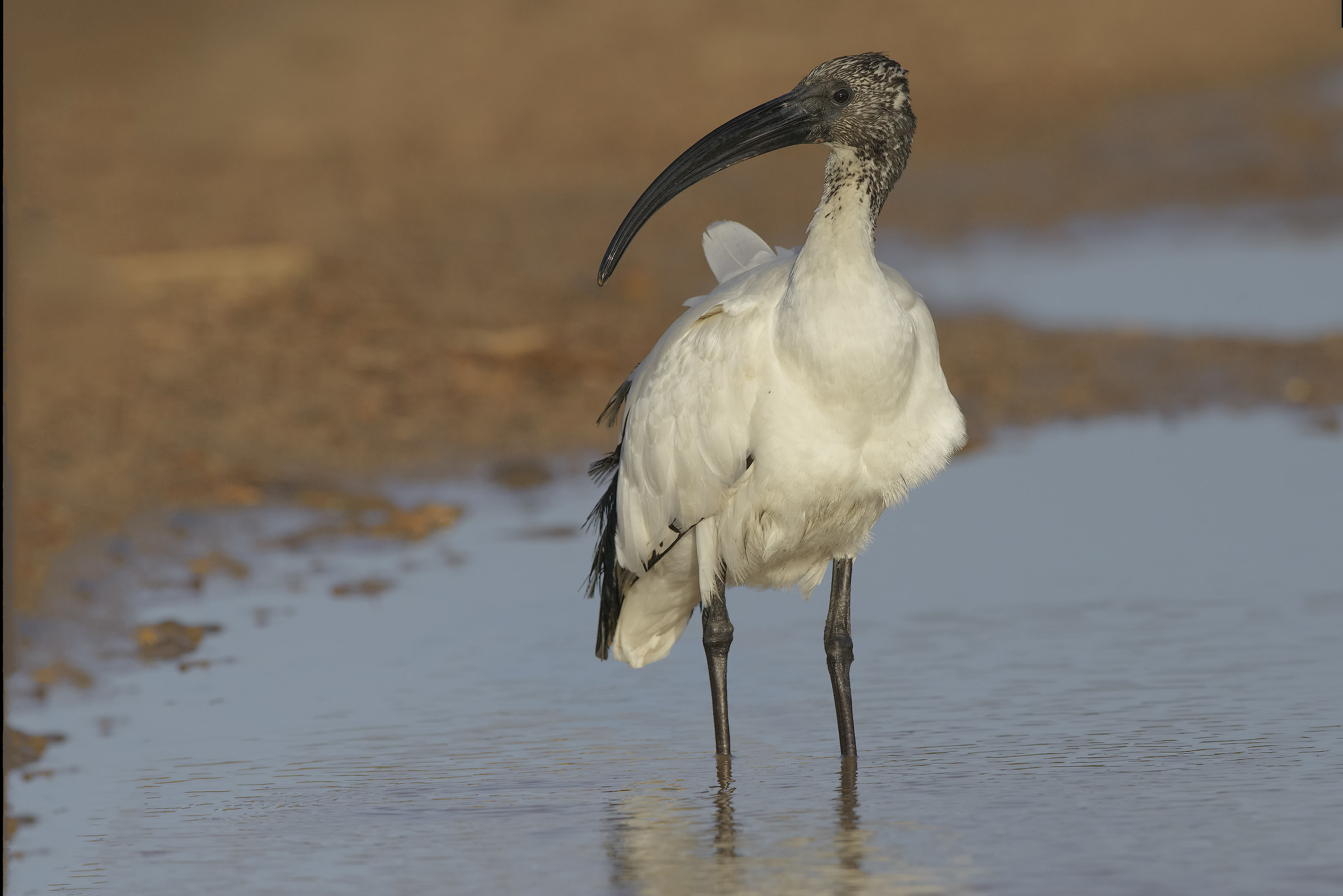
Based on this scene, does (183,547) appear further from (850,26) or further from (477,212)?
(850,26)

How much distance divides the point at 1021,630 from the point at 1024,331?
6.63 meters

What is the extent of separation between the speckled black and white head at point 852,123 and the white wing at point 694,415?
358 millimetres

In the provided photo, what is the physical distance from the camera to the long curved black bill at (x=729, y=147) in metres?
5.73

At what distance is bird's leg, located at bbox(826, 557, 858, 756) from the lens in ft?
19.1

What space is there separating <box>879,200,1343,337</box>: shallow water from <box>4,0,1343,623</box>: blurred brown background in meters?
0.67

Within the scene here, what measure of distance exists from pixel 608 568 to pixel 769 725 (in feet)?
2.34

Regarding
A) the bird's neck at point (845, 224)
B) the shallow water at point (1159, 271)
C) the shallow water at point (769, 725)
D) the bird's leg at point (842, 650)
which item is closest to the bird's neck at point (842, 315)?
the bird's neck at point (845, 224)

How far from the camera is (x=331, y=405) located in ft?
38.2

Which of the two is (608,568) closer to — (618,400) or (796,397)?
(618,400)

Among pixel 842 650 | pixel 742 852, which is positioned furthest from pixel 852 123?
pixel 742 852

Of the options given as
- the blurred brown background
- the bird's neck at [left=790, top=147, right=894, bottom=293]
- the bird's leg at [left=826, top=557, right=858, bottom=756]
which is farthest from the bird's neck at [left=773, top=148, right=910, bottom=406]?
the blurred brown background

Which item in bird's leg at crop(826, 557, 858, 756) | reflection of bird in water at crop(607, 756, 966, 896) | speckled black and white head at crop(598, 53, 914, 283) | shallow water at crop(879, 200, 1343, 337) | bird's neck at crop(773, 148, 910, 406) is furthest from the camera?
shallow water at crop(879, 200, 1343, 337)

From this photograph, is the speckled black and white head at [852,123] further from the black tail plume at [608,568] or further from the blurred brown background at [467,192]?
the blurred brown background at [467,192]

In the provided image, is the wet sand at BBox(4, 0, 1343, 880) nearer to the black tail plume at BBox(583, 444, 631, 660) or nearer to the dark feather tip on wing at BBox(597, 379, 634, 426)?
the black tail plume at BBox(583, 444, 631, 660)
